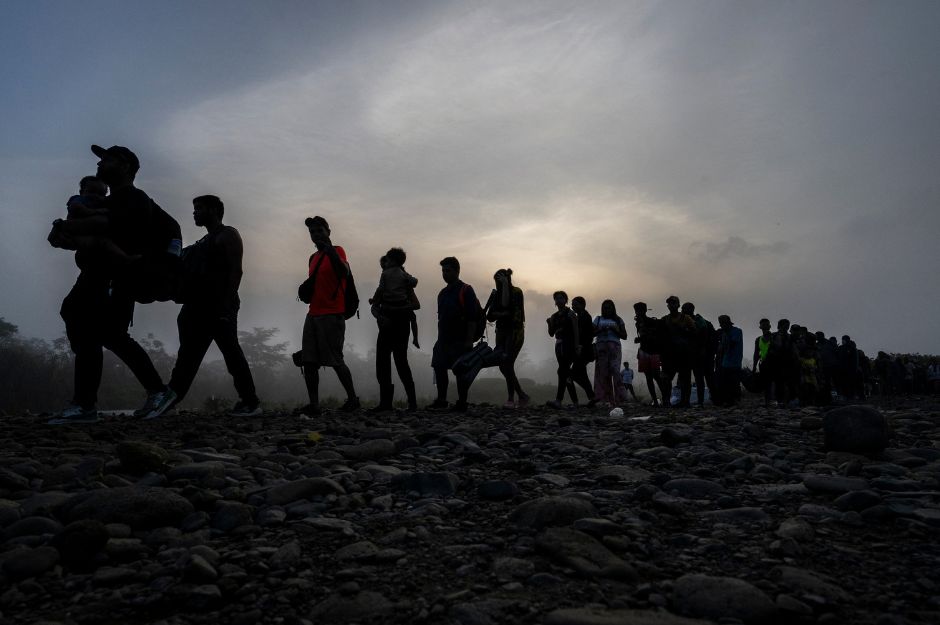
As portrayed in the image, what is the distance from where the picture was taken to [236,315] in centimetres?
623

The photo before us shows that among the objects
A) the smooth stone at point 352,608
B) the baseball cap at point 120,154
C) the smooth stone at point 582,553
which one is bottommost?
the smooth stone at point 352,608

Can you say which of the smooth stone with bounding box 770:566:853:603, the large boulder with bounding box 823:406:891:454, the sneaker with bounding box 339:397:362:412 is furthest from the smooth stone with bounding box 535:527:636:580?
the sneaker with bounding box 339:397:362:412

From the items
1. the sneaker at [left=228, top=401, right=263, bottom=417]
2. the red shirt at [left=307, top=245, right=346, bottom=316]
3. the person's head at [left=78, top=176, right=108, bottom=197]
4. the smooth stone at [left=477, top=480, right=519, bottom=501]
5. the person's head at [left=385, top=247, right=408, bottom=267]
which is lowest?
the smooth stone at [left=477, top=480, right=519, bottom=501]

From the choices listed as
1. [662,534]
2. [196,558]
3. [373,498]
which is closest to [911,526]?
[662,534]

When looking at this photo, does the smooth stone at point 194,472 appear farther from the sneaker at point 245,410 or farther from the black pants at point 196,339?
the sneaker at point 245,410

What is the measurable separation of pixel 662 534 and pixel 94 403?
5706 millimetres

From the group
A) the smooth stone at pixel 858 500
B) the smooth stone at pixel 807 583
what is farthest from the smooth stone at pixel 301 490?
the smooth stone at pixel 858 500

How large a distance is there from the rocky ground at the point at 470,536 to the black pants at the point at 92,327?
1673 millimetres

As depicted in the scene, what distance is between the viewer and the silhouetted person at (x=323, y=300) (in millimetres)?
6648

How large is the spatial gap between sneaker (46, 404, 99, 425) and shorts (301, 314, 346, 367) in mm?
2156

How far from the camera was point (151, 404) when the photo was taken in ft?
19.6

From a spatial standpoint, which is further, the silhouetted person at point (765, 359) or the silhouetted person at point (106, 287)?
the silhouetted person at point (765, 359)

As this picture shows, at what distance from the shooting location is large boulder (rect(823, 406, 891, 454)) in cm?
400

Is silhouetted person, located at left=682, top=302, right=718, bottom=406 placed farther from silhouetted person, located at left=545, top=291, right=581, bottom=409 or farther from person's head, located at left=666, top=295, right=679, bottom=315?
silhouetted person, located at left=545, top=291, right=581, bottom=409
